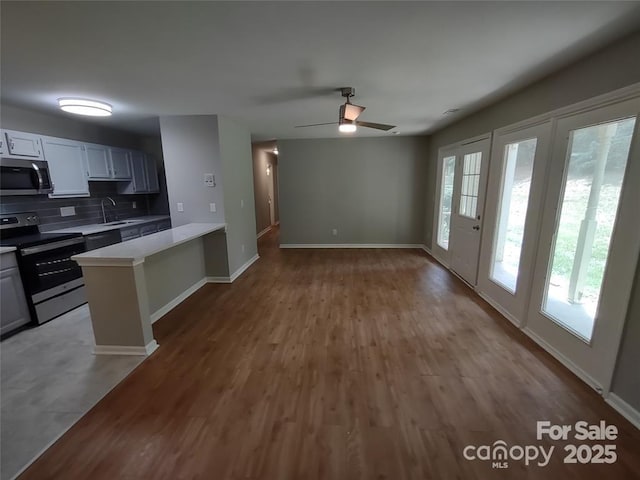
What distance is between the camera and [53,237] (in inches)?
124

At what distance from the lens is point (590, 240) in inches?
81.4

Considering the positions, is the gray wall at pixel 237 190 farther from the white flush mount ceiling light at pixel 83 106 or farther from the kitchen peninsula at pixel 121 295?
the kitchen peninsula at pixel 121 295

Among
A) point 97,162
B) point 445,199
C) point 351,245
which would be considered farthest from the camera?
point 351,245

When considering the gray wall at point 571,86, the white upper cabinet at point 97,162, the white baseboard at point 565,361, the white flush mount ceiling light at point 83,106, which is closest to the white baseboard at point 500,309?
the white baseboard at point 565,361

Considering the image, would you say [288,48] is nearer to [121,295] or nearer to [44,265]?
[121,295]

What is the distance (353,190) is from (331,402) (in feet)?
16.0

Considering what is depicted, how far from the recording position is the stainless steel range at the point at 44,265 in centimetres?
289

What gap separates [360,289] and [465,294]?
4.70ft

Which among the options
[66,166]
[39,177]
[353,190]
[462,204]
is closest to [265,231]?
[353,190]

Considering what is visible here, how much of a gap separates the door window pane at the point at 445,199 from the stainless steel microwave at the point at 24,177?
5.85m

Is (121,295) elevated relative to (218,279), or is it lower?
elevated

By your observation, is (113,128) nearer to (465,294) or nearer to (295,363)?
(295,363)

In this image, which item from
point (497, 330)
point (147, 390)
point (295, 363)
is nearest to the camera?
point (147, 390)

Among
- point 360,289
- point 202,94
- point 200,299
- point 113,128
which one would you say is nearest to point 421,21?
point 202,94
